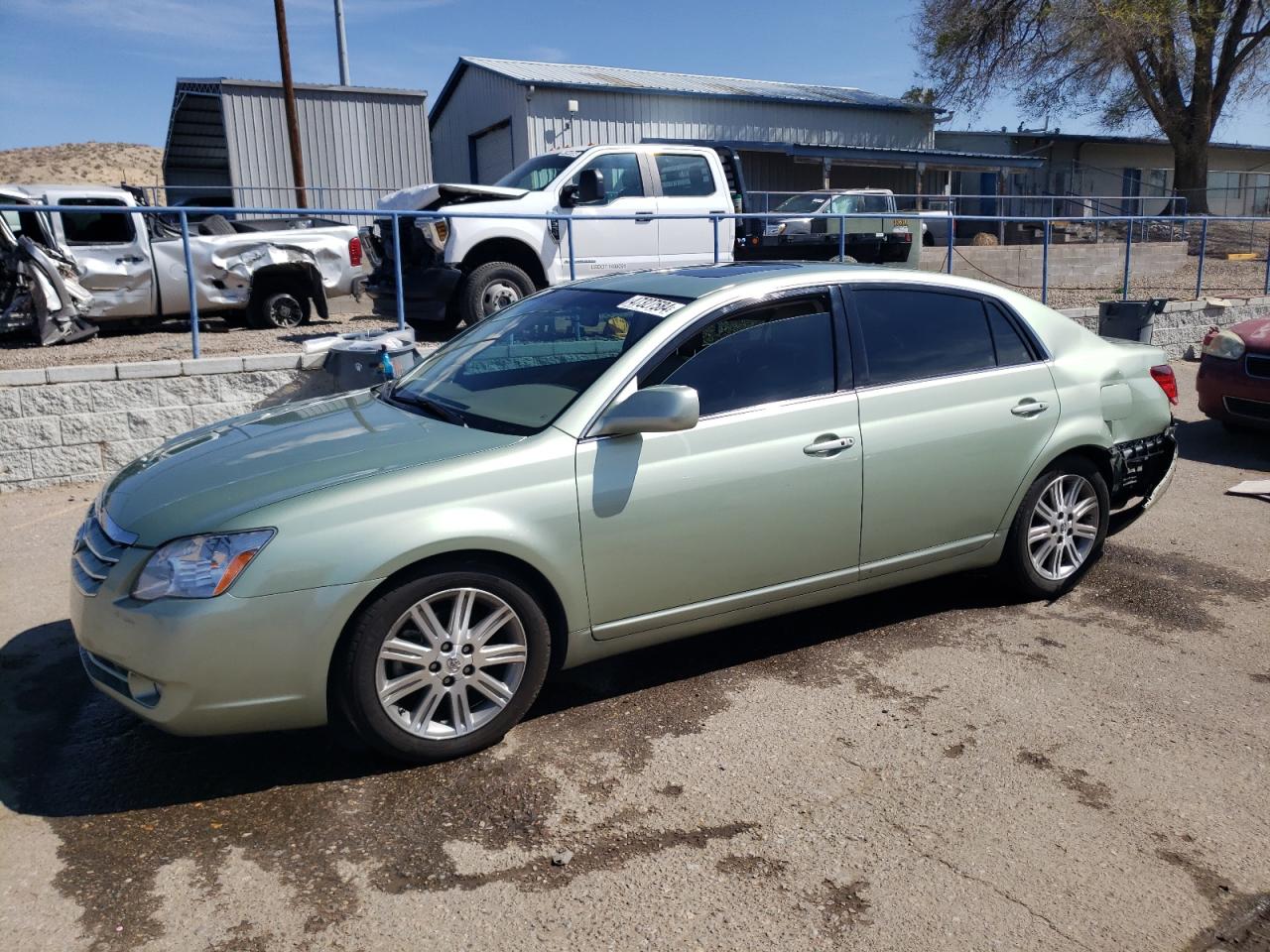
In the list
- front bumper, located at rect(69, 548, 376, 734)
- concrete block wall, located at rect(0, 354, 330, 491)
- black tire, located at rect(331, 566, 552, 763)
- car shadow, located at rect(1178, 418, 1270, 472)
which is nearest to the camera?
front bumper, located at rect(69, 548, 376, 734)

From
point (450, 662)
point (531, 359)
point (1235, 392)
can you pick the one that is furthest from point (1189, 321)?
point (450, 662)

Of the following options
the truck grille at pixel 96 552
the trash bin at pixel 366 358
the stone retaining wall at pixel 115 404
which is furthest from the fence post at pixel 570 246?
the truck grille at pixel 96 552

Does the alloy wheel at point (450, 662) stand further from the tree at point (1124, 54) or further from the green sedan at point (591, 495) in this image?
the tree at point (1124, 54)

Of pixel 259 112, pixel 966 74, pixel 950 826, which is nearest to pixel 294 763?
pixel 950 826

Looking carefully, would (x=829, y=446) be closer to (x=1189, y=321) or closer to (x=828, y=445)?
(x=828, y=445)

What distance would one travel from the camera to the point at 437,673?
3.39 m

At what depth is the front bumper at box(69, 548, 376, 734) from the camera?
309 cm

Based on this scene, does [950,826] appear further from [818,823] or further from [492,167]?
[492,167]

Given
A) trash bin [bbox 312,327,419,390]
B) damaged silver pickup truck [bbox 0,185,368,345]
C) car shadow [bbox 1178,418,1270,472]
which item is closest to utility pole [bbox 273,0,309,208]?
damaged silver pickup truck [bbox 0,185,368,345]

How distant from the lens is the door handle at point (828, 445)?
405cm

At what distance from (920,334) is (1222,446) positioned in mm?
5737

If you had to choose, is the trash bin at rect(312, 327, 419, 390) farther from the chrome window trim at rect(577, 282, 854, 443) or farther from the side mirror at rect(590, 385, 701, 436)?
the side mirror at rect(590, 385, 701, 436)

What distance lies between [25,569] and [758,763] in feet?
14.4

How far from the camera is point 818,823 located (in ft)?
10.3
